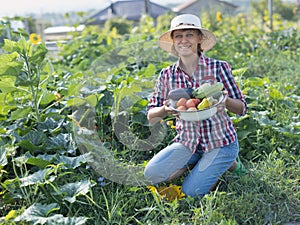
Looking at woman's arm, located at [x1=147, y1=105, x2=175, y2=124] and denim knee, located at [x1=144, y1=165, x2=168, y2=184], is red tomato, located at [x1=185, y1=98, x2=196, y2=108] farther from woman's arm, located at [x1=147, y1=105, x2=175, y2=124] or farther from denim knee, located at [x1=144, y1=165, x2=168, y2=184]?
denim knee, located at [x1=144, y1=165, x2=168, y2=184]

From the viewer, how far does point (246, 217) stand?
2.14 meters

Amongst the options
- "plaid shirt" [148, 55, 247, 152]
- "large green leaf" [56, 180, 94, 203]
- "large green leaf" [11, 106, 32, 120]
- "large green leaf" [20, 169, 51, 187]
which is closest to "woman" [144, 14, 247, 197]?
"plaid shirt" [148, 55, 247, 152]

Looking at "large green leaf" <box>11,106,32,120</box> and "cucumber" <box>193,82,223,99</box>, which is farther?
"large green leaf" <box>11,106,32,120</box>

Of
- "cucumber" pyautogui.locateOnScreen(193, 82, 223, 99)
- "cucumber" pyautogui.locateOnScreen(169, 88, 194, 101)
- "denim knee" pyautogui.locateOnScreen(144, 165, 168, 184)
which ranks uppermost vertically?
"cucumber" pyautogui.locateOnScreen(193, 82, 223, 99)

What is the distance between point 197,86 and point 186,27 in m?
0.36

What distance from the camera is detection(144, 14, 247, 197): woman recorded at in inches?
95.0

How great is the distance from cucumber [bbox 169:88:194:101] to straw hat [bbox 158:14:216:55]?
344mm

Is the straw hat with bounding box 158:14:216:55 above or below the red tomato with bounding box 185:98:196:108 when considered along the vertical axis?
above

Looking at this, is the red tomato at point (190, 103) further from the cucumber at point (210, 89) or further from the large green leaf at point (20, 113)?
the large green leaf at point (20, 113)

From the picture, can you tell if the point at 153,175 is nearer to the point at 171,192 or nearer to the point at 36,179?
the point at 171,192

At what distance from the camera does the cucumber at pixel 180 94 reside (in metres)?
2.38

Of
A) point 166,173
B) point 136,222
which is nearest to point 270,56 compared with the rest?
point 166,173

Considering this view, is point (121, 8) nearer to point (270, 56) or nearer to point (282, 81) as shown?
point (270, 56)

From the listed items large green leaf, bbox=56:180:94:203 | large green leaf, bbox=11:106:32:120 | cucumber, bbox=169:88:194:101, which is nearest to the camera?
large green leaf, bbox=56:180:94:203
